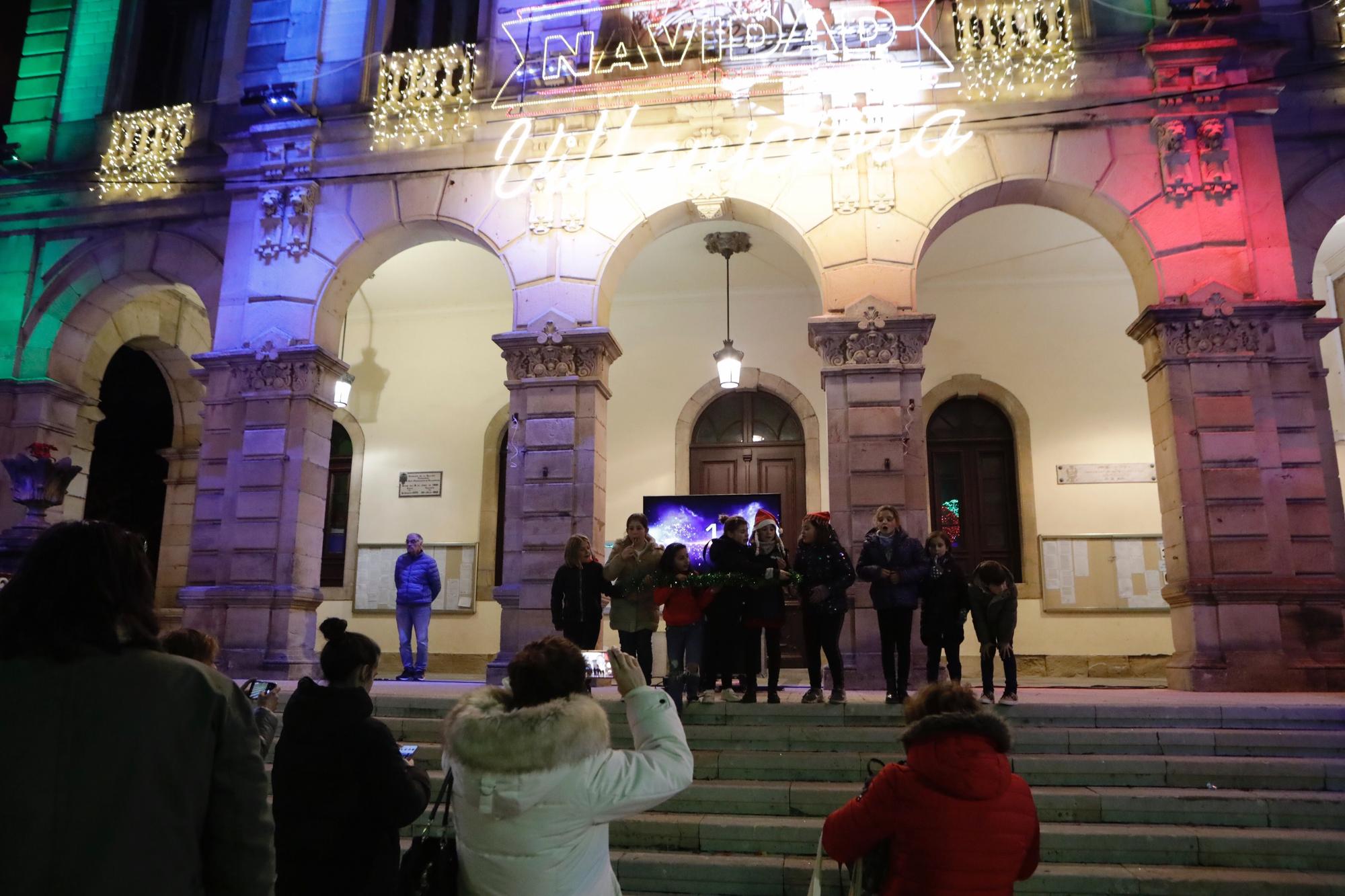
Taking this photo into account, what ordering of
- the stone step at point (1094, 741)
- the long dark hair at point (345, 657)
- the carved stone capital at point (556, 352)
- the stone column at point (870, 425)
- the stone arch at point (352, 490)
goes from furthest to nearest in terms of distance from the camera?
the stone arch at point (352, 490) → the carved stone capital at point (556, 352) → the stone column at point (870, 425) → the stone step at point (1094, 741) → the long dark hair at point (345, 657)

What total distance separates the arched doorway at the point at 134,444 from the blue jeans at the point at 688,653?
469 inches

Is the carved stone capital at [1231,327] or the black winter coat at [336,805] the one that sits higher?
the carved stone capital at [1231,327]

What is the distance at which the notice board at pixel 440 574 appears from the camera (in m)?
14.6

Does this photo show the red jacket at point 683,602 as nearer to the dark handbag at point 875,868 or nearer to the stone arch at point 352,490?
the dark handbag at point 875,868

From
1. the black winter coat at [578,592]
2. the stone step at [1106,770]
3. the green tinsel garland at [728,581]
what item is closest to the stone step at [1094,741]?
the stone step at [1106,770]

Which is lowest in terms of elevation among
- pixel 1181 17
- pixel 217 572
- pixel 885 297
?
pixel 217 572

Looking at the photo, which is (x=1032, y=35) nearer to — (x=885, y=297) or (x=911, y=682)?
(x=885, y=297)

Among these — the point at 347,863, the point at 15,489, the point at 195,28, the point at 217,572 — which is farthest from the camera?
the point at 195,28

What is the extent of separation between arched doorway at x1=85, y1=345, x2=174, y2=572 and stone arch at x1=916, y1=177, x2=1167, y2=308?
12.9m

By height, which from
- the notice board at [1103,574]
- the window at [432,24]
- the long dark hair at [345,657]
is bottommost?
the long dark hair at [345,657]

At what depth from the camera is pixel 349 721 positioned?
2977 mm

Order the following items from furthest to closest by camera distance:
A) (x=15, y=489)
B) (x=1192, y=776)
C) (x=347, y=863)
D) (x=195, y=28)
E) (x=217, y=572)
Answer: (x=195, y=28), (x=217, y=572), (x=15, y=489), (x=1192, y=776), (x=347, y=863)

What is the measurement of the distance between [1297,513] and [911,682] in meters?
4.40

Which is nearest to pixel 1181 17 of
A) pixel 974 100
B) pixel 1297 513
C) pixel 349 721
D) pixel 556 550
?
pixel 974 100
